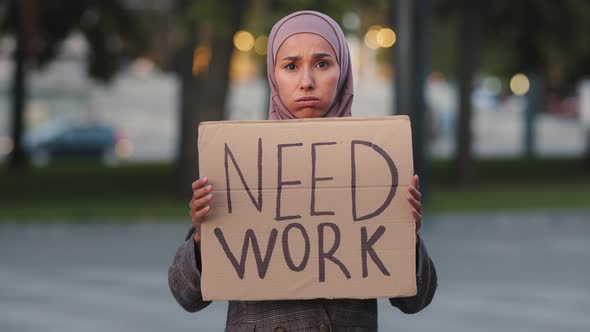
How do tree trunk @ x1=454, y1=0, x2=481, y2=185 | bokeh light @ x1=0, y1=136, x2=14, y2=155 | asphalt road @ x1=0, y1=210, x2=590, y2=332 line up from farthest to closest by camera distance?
1. bokeh light @ x1=0, y1=136, x2=14, y2=155
2. tree trunk @ x1=454, y1=0, x2=481, y2=185
3. asphalt road @ x1=0, y1=210, x2=590, y2=332

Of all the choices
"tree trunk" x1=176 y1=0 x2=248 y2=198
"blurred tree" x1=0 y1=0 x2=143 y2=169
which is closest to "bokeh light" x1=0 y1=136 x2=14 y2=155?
"blurred tree" x1=0 y1=0 x2=143 y2=169

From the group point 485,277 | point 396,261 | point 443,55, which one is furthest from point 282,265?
point 443,55

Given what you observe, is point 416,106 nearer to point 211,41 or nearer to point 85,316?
point 211,41

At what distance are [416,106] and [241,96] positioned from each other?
4615cm

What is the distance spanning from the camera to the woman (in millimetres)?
3629

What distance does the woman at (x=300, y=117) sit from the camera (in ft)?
11.9

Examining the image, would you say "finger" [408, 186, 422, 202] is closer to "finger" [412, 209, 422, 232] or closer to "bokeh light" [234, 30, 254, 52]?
"finger" [412, 209, 422, 232]

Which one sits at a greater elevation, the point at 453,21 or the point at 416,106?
the point at 453,21

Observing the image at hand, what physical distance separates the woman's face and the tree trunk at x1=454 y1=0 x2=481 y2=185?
81.0 feet

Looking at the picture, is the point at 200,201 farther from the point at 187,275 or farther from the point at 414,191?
the point at 414,191

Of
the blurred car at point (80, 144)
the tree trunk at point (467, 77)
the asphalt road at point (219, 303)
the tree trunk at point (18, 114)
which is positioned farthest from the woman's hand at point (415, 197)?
the blurred car at point (80, 144)

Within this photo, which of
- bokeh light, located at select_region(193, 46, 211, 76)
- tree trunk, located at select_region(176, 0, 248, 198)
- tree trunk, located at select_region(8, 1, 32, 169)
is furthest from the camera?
tree trunk, located at select_region(8, 1, 32, 169)

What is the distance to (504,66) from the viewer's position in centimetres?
3300

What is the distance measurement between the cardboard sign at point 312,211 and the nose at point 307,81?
4.0 inches
